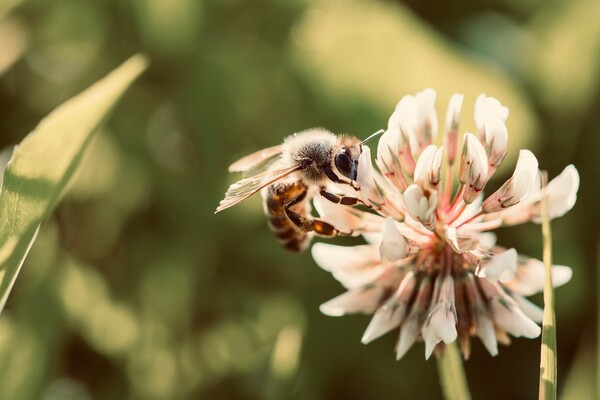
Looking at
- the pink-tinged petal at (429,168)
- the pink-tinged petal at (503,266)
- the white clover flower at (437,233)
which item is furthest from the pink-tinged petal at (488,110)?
the pink-tinged petal at (503,266)

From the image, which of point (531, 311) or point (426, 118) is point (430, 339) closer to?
point (531, 311)

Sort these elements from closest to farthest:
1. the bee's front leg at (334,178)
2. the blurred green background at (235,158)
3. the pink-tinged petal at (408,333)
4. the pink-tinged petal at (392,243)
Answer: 1. the pink-tinged petal at (392,243)
2. the pink-tinged petal at (408,333)
3. the bee's front leg at (334,178)
4. the blurred green background at (235,158)

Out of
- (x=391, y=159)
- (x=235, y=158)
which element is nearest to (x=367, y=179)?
(x=391, y=159)

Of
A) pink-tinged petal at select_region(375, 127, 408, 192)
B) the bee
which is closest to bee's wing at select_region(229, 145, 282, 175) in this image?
the bee

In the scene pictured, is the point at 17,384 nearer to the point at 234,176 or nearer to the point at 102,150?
the point at 234,176

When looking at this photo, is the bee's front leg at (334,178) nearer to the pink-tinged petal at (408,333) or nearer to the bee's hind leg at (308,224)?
the bee's hind leg at (308,224)

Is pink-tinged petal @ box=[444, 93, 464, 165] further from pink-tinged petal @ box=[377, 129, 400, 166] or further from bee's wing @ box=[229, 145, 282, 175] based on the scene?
bee's wing @ box=[229, 145, 282, 175]

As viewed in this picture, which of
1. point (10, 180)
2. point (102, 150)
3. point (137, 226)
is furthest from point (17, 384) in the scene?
point (102, 150)
